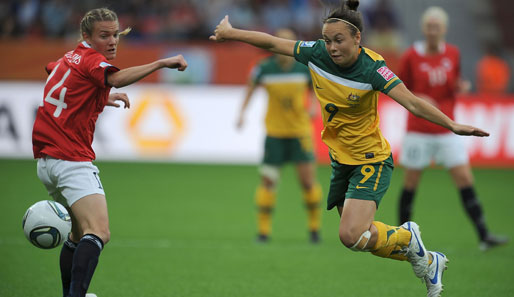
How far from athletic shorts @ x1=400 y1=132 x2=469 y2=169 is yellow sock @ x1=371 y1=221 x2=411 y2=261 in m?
3.04

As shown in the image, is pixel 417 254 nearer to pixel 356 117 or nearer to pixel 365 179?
pixel 365 179

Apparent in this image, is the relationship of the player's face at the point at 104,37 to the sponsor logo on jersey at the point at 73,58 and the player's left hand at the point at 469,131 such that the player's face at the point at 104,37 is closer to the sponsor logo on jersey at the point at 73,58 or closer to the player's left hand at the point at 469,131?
the sponsor logo on jersey at the point at 73,58

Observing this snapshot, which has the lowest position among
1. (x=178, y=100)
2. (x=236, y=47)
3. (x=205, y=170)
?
(x=205, y=170)

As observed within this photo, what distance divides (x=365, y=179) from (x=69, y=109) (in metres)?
2.28

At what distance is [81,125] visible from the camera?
5.20 metres

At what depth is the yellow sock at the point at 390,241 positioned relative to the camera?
5.47m

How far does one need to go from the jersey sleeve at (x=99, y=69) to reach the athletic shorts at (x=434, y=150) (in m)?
4.59

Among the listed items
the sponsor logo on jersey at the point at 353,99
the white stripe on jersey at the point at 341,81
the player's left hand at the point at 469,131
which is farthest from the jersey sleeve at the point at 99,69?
the player's left hand at the point at 469,131

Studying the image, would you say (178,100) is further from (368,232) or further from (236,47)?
(368,232)

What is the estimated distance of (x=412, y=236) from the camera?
563 centimetres

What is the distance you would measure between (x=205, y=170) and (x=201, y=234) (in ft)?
20.0

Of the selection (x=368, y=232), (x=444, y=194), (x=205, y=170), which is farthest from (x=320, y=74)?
(x=205, y=170)

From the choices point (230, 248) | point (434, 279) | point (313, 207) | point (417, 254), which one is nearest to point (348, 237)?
point (417, 254)

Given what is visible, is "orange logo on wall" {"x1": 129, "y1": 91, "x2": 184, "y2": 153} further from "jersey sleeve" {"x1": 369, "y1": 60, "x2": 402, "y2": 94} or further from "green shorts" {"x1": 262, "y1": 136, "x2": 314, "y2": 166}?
"jersey sleeve" {"x1": 369, "y1": 60, "x2": 402, "y2": 94}
